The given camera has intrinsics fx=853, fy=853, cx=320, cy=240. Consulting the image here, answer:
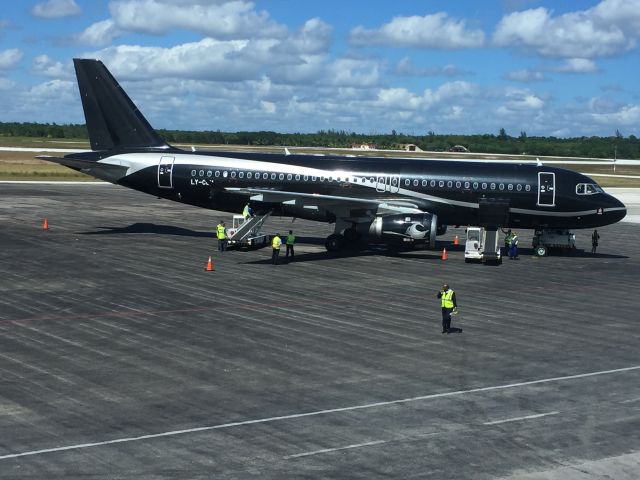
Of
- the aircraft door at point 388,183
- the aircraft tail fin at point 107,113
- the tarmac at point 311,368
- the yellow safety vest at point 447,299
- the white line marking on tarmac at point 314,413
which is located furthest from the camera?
the aircraft tail fin at point 107,113

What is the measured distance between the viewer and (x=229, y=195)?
50250 mm

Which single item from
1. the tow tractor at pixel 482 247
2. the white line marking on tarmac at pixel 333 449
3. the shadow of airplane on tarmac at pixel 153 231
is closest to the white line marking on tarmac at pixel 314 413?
the white line marking on tarmac at pixel 333 449

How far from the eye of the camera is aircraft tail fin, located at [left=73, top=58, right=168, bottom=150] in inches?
2104

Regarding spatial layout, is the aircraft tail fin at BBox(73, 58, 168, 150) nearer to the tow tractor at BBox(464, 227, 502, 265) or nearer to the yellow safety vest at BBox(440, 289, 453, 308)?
the tow tractor at BBox(464, 227, 502, 265)

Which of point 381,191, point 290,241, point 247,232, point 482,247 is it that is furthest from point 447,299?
point 247,232

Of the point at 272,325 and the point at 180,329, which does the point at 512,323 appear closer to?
the point at 272,325

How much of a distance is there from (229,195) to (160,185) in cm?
437

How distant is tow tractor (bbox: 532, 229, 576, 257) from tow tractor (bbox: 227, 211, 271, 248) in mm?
15717

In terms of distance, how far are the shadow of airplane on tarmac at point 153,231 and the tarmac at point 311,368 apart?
9.31 metres

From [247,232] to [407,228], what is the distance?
8.99 metres

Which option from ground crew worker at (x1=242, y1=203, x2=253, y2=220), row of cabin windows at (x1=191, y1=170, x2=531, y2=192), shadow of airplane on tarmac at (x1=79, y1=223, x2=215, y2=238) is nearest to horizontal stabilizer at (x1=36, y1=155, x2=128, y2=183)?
shadow of airplane on tarmac at (x1=79, y1=223, x2=215, y2=238)

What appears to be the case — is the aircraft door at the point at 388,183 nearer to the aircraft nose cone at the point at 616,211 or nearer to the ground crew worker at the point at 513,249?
the ground crew worker at the point at 513,249

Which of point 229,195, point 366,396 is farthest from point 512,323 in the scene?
point 229,195

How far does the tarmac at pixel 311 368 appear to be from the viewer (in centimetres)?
1750
